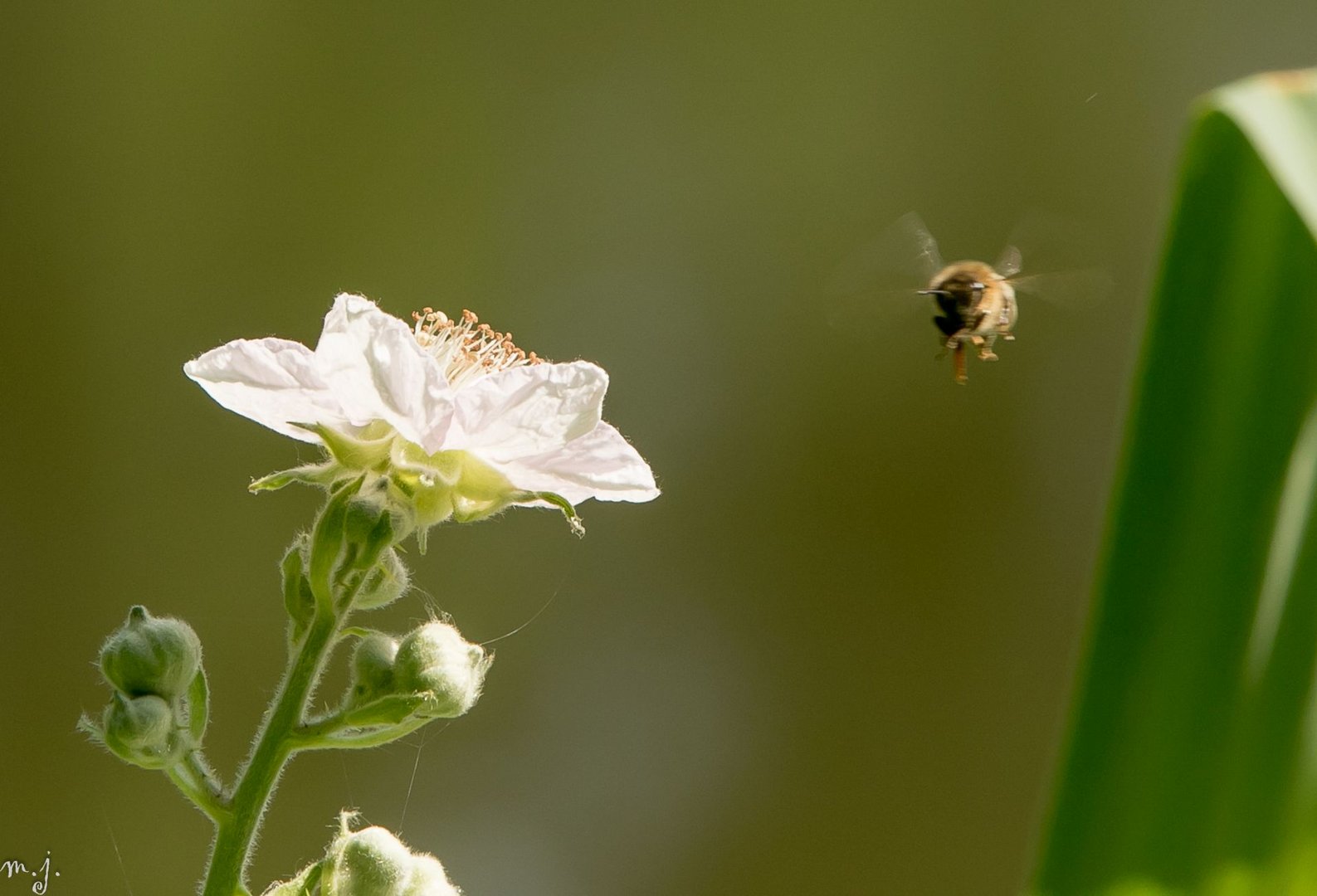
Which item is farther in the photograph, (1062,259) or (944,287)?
(944,287)

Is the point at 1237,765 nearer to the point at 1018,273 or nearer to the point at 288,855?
the point at 1018,273

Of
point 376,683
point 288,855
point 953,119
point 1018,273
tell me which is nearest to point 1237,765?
point 376,683

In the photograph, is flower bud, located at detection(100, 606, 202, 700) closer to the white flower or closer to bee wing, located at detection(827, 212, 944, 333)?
the white flower

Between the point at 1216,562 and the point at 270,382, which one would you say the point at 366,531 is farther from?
the point at 1216,562

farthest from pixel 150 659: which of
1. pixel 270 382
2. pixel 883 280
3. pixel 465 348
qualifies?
pixel 883 280

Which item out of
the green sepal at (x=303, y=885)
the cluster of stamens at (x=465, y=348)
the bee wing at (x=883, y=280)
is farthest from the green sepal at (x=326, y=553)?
the bee wing at (x=883, y=280)

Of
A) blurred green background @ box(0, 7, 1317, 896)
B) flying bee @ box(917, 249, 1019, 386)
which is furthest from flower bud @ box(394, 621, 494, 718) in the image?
blurred green background @ box(0, 7, 1317, 896)
